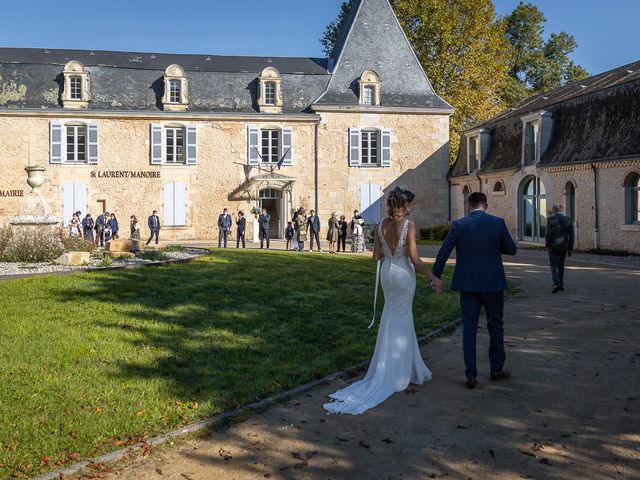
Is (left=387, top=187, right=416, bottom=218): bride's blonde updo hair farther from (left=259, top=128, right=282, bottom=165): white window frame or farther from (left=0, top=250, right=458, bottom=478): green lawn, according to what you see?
(left=259, top=128, right=282, bottom=165): white window frame

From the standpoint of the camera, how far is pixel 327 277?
13102 millimetres

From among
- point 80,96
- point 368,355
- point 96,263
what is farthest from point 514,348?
point 80,96

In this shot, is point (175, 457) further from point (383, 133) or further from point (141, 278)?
point (383, 133)

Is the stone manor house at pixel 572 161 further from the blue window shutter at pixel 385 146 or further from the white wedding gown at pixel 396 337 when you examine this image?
the white wedding gown at pixel 396 337

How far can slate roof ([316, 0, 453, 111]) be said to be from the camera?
30.1 m

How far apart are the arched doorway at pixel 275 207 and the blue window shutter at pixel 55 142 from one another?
846cm

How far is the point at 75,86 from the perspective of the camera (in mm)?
28297

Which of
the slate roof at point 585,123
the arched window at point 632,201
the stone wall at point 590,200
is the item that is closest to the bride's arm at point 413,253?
the slate roof at point 585,123

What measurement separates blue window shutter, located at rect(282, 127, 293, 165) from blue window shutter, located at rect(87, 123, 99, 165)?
7.75 metres

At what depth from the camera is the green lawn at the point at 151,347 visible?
15.1 feet

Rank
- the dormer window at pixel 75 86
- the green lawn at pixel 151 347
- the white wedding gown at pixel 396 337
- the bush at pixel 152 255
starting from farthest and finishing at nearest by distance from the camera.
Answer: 1. the dormer window at pixel 75 86
2. the bush at pixel 152 255
3. the white wedding gown at pixel 396 337
4. the green lawn at pixel 151 347

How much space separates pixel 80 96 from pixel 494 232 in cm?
2591

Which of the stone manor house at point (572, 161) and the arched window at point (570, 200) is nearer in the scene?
the stone manor house at point (572, 161)

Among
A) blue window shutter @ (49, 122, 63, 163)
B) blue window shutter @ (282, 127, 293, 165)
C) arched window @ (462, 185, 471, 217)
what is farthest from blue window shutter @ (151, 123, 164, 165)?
arched window @ (462, 185, 471, 217)
